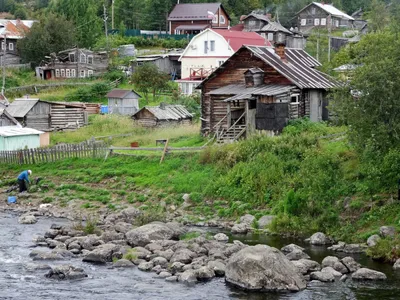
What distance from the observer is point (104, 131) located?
53312 mm

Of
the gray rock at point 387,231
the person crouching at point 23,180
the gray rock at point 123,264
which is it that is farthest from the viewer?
the person crouching at point 23,180

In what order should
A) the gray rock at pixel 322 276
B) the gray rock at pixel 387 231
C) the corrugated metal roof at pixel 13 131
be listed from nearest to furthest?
the gray rock at pixel 322 276, the gray rock at pixel 387 231, the corrugated metal roof at pixel 13 131

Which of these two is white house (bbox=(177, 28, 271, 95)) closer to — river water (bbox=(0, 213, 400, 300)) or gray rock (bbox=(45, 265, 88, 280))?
river water (bbox=(0, 213, 400, 300))

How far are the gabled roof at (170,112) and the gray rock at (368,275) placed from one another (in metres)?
29.9

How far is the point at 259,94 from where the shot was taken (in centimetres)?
4266

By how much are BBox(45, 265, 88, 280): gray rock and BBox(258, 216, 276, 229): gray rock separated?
9830 mm

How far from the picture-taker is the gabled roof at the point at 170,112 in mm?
53719

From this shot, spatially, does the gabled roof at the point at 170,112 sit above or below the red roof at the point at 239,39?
below

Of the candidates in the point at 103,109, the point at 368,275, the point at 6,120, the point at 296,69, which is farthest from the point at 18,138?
the point at 368,275

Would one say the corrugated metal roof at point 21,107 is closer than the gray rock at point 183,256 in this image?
No

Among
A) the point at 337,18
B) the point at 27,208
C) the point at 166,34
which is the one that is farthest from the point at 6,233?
the point at 337,18

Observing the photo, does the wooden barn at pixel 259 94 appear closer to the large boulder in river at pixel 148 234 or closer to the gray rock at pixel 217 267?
the large boulder in river at pixel 148 234

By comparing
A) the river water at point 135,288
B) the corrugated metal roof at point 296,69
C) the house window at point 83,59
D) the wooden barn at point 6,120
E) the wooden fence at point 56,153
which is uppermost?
the house window at point 83,59

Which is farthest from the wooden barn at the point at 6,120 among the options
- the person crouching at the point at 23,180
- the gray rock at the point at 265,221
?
the gray rock at the point at 265,221
